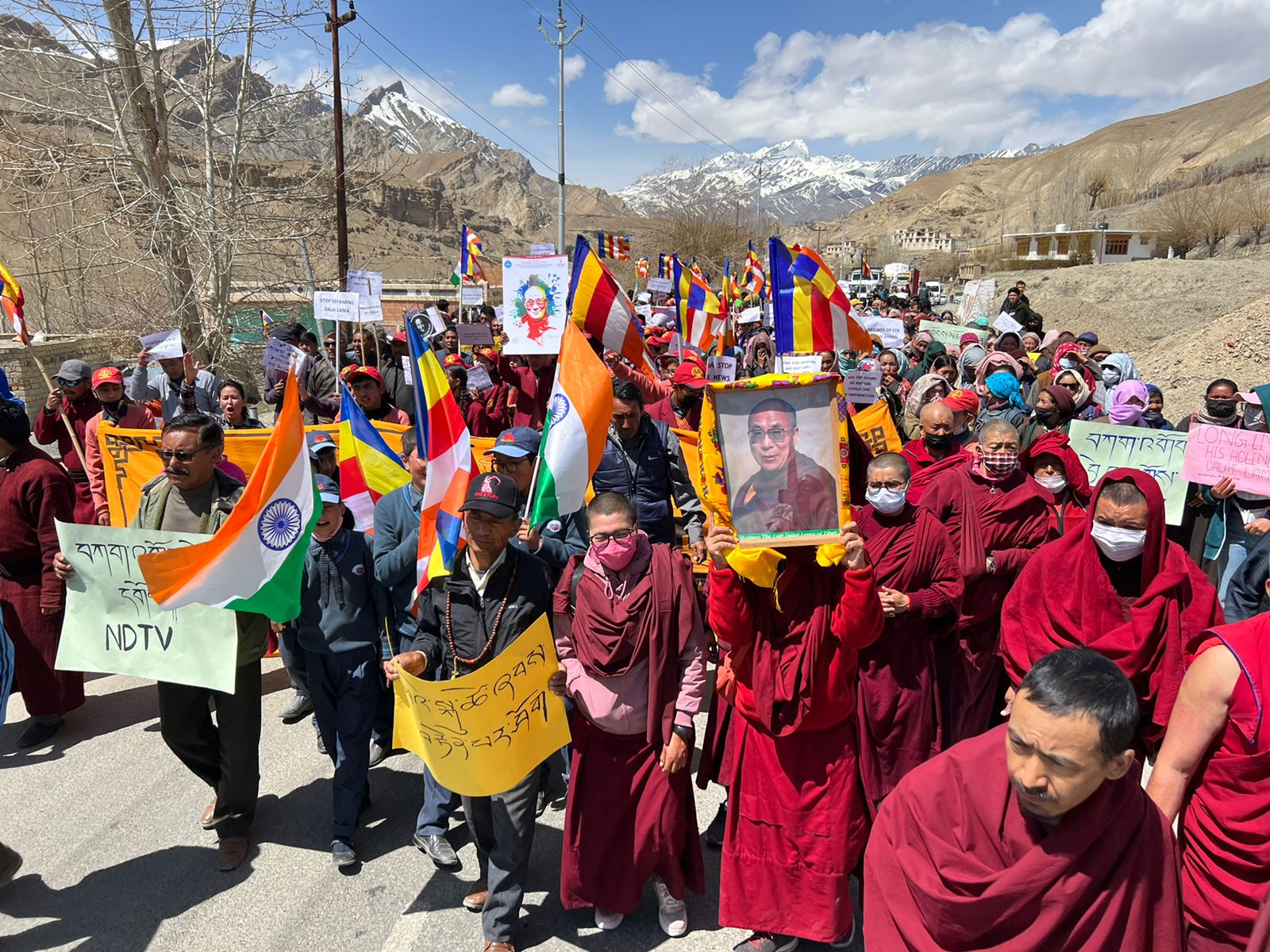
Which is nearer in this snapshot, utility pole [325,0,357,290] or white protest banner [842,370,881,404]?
white protest banner [842,370,881,404]

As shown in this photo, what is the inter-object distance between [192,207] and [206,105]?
136 cm

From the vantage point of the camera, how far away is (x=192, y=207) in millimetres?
10430

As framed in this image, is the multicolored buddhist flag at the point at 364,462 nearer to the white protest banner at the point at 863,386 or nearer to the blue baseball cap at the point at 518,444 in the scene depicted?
the blue baseball cap at the point at 518,444

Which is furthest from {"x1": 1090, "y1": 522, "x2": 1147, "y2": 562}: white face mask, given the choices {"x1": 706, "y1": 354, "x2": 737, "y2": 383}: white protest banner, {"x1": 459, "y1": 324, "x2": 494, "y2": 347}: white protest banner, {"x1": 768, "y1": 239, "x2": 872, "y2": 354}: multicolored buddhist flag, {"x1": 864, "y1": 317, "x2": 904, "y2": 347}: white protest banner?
{"x1": 459, "y1": 324, "x2": 494, "y2": 347}: white protest banner

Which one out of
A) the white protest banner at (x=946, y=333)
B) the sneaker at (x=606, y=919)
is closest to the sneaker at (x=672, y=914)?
the sneaker at (x=606, y=919)

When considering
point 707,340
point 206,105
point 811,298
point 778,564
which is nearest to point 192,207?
point 206,105

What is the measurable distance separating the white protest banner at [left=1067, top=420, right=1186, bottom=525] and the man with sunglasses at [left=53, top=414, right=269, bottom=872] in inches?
211

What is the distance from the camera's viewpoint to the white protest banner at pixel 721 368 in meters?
8.43

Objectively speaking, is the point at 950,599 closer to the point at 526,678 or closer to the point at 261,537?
the point at 526,678

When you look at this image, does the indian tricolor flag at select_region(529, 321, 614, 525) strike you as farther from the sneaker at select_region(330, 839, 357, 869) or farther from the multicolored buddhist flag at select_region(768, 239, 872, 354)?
the multicolored buddhist flag at select_region(768, 239, 872, 354)

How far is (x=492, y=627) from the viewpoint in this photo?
9.91ft

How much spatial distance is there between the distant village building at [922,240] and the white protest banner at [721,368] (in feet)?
359

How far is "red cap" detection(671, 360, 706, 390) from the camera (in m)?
6.74

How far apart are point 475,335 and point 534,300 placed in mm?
3287
